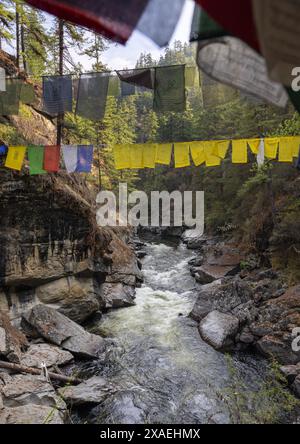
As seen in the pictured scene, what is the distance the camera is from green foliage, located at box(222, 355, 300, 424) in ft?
22.2

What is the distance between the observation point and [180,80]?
7516mm

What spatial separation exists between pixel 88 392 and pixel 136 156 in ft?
23.8

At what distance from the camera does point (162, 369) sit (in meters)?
9.05

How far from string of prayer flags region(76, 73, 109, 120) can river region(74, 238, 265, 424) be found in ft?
24.6

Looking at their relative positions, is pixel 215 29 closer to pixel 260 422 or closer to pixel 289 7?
pixel 289 7

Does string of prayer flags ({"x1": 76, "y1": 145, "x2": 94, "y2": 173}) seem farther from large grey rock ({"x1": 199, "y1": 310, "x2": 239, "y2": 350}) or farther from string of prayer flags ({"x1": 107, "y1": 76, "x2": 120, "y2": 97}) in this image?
large grey rock ({"x1": 199, "y1": 310, "x2": 239, "y2": 350})

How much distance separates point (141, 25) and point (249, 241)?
56.2 feet

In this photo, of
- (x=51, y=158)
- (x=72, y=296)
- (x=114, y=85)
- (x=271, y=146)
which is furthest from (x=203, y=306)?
(x=114, y=85)

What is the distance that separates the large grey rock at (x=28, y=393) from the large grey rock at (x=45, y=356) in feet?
→ 3.27

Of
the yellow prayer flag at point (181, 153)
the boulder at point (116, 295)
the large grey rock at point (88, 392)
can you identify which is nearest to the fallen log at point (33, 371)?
the large grey rock at point (88, 392)

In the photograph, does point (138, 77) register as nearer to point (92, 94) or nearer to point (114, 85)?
point (114, 85)

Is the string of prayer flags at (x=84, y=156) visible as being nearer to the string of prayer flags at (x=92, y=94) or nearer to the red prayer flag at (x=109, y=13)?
the string of prayer flags at (x=92, y=94)

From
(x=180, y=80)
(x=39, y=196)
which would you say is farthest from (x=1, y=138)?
(x=180, y=80)

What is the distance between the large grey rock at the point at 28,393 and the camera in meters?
6.19
